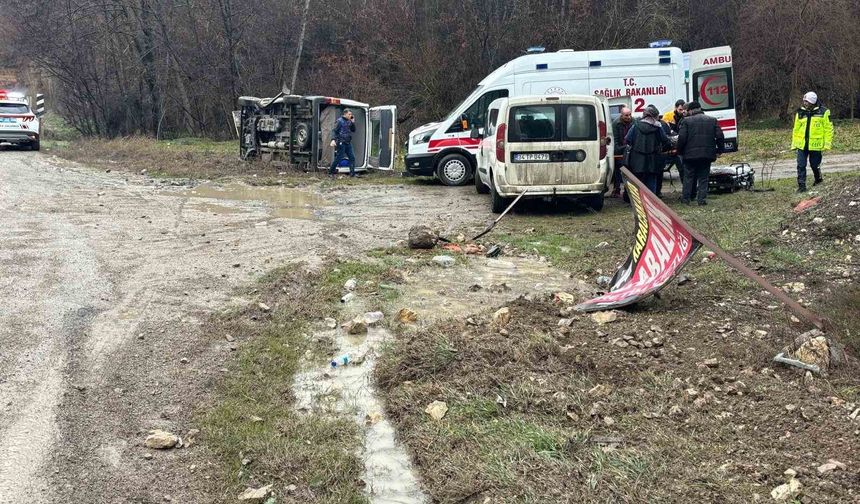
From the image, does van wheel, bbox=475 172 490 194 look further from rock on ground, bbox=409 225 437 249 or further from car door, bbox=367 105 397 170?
rock on ground, bbox=409 225 437 249

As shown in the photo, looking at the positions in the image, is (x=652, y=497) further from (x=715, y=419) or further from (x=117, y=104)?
(x=117, y=104)

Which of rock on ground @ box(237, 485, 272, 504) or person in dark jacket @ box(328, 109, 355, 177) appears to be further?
person in dark jacket @ box(328, 109, 355, 177)

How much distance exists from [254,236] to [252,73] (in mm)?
29302

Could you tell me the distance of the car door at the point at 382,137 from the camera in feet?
65.0

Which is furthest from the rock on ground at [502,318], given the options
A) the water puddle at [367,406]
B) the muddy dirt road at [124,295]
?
the muddy dirt road at [124,295]

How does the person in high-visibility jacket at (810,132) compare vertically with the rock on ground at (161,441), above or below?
above

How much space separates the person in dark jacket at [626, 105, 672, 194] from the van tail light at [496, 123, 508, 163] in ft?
6.57

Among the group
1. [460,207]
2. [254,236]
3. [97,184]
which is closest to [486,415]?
[254,236]

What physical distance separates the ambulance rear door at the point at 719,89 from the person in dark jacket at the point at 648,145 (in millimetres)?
5212

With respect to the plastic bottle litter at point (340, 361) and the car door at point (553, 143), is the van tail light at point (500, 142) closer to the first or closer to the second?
the car door at point (553, 143)

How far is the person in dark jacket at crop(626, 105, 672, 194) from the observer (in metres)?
11.9

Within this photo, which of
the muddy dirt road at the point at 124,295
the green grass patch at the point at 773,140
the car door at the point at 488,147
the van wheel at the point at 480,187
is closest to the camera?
the muddy dirt road at the point at 124,295

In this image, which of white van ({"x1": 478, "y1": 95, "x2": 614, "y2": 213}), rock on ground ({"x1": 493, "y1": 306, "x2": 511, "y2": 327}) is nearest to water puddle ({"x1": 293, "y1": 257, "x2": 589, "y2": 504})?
rock on ground ({"x1": 493, "y1": 306, "x2": 511, "y2": 327})

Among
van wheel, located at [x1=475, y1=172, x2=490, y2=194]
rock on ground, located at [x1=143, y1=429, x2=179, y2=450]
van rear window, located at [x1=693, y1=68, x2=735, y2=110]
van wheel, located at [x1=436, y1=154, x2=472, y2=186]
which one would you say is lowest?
rock on ground, located at [x1=143, y1=429, x2=179, y2=450]
